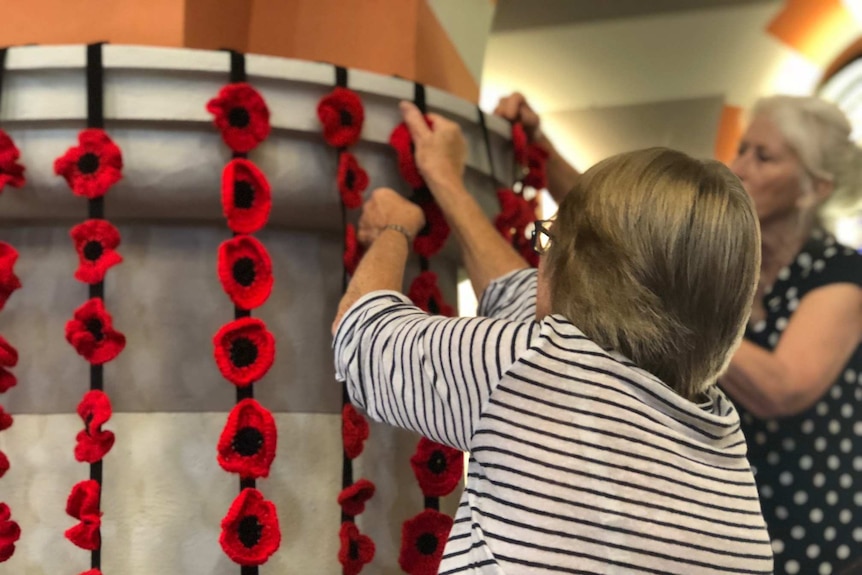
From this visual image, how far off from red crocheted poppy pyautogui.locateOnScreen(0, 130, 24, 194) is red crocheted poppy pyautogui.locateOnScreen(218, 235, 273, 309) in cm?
19

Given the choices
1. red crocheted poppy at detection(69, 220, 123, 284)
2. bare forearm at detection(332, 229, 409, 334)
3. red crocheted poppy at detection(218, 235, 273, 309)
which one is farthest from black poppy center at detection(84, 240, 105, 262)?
bare forearm at detection(332, 229, 409, 334)

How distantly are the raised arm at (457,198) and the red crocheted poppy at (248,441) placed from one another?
279mm

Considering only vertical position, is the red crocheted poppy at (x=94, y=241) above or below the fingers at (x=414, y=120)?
below

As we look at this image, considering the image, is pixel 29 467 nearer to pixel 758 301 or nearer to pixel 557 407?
pixel 557 407

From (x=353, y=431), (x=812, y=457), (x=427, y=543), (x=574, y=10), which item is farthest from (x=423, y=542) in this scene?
(x=574, y=10)

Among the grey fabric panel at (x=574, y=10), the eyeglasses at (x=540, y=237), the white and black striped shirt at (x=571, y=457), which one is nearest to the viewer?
the white and black striped shirt at (x=571, y=457)

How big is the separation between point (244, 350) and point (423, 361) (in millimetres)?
177

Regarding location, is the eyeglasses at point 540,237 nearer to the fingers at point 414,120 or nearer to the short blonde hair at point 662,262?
the short blonde hair at point 662,262

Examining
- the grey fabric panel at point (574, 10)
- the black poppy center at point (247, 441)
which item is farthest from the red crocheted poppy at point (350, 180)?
the grey fabric panel at point (574, 10)

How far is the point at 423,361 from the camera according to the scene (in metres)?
0.61

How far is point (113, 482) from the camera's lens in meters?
0.72

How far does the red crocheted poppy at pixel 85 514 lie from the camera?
65cm

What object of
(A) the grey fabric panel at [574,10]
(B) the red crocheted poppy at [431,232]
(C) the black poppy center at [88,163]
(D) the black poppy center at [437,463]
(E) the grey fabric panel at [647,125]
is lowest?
(D) the black poppy center at [437,463]

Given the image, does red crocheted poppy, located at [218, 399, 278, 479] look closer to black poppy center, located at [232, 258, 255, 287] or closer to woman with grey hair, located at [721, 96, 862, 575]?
black poppy center, located at [232, 258, 255, 287]
